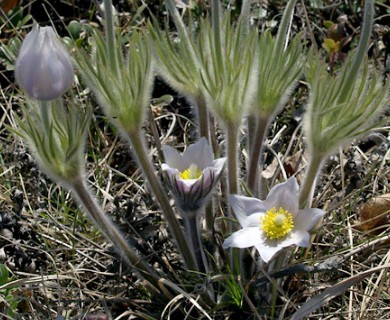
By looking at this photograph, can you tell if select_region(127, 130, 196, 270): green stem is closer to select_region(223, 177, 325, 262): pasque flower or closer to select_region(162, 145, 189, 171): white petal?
select_region(162, 145, 189, 171): white petal

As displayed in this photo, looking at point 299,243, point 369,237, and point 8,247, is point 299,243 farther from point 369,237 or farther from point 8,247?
point 8,247

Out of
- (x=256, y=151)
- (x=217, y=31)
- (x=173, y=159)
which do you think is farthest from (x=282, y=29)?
(x=173, y=159)

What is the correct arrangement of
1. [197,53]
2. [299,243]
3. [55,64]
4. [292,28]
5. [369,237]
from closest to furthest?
[55,64], [299,243], [197,53], [369,237], [292,28]

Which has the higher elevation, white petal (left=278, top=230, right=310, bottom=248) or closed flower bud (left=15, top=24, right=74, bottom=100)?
closed flower bud (left=15, top=24, right=74, bottom=100)

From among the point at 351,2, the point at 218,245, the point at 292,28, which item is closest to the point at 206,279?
the point at 218,245

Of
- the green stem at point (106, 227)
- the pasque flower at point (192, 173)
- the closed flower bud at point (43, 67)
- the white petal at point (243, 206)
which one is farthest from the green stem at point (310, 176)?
the closed flower bud at point (43, 67)

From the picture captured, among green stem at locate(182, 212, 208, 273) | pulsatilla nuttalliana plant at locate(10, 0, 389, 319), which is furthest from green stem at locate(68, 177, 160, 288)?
green stem at locate(182, 212, 208, 273)

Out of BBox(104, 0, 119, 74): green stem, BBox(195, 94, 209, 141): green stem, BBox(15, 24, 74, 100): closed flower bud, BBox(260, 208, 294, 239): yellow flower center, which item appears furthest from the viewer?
BBox(195, 94, 209, 141): green stem
